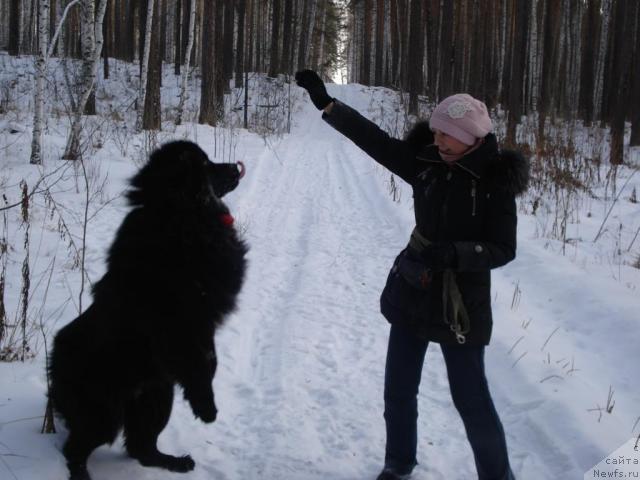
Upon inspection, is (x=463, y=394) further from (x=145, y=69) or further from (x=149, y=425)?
(x=145, y=69)

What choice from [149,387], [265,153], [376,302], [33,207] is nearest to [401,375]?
[149,387]

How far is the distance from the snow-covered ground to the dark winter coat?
102 centimetres

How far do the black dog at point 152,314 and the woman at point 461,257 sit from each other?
914 millimetres

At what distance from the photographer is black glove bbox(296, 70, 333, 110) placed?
8.71 ft

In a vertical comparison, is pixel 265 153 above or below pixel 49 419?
above

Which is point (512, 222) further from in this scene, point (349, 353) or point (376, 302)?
point (376, 302)

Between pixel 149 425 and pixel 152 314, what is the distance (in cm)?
68

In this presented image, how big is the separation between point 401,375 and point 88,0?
1032 cm

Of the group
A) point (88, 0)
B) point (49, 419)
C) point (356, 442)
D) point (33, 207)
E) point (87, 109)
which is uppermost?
point (88, 0)

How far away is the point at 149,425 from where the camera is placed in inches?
100

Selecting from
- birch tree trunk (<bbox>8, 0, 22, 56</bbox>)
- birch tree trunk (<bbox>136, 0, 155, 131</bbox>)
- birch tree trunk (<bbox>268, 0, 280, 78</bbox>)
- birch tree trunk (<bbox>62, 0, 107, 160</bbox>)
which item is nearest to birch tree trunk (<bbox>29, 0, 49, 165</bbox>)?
birch tree trunk (<bbox>62, 0, 107, 160</bbox>)

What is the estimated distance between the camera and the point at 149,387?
241cm

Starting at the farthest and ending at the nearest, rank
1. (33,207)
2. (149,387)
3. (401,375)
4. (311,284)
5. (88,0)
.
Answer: (88,0)
(33,207)
(311,284)
(401,375)
(149,387)

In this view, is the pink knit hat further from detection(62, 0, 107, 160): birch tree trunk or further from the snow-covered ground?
detection(62, 0, 107, 160): birch tree trunk
